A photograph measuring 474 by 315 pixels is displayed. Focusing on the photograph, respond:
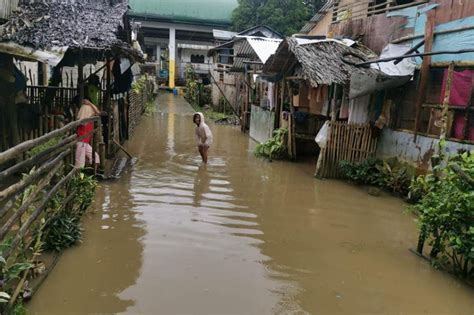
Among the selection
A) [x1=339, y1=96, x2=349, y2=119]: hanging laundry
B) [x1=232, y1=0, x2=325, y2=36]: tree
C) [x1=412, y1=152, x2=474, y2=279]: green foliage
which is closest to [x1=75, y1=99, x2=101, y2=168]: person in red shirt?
[x1=412, y1=152, x2=474, y2=279]: green foliage

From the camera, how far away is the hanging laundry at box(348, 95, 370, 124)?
9.89m

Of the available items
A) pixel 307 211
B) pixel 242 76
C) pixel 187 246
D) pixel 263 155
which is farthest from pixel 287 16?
pixel 187 246

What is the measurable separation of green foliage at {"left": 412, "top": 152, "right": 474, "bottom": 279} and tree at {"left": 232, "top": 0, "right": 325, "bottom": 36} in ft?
87.4

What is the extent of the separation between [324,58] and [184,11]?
29.6 meters

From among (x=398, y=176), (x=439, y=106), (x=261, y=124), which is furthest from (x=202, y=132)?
(x=439, y=106)

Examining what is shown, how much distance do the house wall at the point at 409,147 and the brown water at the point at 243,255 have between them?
1.06 meters

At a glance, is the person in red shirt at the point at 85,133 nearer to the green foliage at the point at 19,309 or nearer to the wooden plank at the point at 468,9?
the green foliage at the point at 19,309

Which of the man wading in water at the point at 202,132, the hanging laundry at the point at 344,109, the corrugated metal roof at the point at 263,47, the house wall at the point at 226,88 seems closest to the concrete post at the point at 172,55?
the house wall at the point at 226,88

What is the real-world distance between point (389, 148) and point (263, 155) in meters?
3.93

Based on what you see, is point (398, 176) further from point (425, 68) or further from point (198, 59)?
point (198, 59)

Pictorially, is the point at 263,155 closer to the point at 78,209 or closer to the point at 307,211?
the point at 307,211

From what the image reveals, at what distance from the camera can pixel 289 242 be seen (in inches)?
232

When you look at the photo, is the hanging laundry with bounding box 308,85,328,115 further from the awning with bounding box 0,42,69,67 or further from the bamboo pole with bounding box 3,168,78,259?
the bamboo pole with bounding box 3,168,78,259

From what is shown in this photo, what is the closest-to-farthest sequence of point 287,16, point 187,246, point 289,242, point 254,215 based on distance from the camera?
point 187,246, point 289,242, point 254,215, point 287,16
